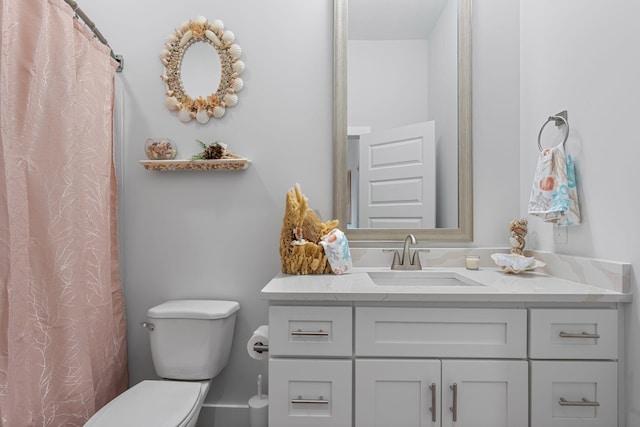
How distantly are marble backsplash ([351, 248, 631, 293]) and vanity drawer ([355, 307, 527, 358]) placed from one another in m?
0.32

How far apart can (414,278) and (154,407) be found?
1.17 metres

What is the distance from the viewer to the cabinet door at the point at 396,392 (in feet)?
3.86

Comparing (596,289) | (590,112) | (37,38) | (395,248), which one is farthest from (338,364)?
(37,38)

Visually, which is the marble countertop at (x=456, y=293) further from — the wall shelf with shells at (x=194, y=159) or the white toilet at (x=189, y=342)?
the wall shelf with shells at (x=194, y=159)

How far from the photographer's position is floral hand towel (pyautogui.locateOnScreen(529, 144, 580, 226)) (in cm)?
136

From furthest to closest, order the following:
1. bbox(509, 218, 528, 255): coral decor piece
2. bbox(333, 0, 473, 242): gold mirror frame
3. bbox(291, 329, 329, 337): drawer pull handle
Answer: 1. bbox(333, 0, 473, 242): gold mirror frame
2. bbox(509, 218, 528, 255): coral decor piece
3. bbox(291, 329, 329, 337): drawer pull handle

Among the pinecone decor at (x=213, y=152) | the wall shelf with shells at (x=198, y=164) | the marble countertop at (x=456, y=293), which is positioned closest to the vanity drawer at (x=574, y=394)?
the marble countertop at (x=456, y=293)

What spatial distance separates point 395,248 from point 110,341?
1.41 meters

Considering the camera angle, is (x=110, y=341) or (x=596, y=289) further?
(x=110, y=341)

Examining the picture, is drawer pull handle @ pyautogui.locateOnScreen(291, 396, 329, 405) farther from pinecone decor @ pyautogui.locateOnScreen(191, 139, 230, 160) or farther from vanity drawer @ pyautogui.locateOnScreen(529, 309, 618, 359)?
pinecone decor @ pyautogui.locateOnScreen(191, 139, 230, 160)

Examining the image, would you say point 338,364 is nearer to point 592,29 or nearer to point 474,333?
point 474,333

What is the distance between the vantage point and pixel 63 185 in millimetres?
1293

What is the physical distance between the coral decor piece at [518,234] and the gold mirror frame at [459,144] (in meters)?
0.18

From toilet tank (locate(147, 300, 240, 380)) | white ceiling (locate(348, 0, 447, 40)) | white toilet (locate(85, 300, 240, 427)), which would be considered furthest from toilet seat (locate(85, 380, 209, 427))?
white ceiling (locate(348, 0, 447, 40))
